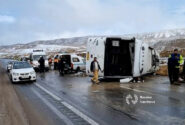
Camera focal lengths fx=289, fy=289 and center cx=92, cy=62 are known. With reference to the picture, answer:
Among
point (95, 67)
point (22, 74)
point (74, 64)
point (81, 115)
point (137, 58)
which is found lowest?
point (81, 115)

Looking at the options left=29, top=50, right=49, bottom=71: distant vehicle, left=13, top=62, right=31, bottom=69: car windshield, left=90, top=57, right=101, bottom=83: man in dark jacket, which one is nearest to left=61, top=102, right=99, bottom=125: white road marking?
left=90, top=57, right=101, bottom=83: man in dark jacket

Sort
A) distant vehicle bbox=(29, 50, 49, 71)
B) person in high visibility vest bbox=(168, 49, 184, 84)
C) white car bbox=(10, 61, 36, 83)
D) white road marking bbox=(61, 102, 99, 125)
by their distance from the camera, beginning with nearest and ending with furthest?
white road marking bbox=(61, 102, 99, 125), person in high visibility vest bbox=(168, 49, 184, 84), white car bbox=(10, 61, 36, 83), distant vehicle bbox=(29, 50, 49, 71)

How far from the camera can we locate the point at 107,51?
18.0 metres

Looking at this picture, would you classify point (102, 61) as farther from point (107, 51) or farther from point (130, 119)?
point (130, 119)

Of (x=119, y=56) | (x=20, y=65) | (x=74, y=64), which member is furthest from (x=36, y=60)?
(x=119, y=56)

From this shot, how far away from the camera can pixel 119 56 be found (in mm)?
19062

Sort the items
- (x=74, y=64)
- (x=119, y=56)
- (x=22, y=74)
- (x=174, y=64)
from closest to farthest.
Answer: (x=174, y=64), (x=22, y=74), (x=119, y=56), (x=74, y=64)

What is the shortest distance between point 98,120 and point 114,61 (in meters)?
11.8

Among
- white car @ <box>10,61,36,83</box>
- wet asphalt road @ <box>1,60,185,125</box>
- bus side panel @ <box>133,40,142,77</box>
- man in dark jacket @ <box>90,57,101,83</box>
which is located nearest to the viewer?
wet asphalt road @ <box>1,60,185,125</box>

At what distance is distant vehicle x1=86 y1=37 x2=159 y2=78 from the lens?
17.1m

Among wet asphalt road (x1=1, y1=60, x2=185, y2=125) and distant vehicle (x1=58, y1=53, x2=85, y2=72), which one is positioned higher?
distant vehicle (x1=58, y1=53, x2=85, y2=72)

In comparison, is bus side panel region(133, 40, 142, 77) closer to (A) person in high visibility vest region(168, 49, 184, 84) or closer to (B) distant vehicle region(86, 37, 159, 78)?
(B) distant vehicle region(86, 37, 159, 78)

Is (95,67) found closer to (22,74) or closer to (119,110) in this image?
(22,74)

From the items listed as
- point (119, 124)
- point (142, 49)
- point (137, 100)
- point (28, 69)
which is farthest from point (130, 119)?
point (28, 69)
